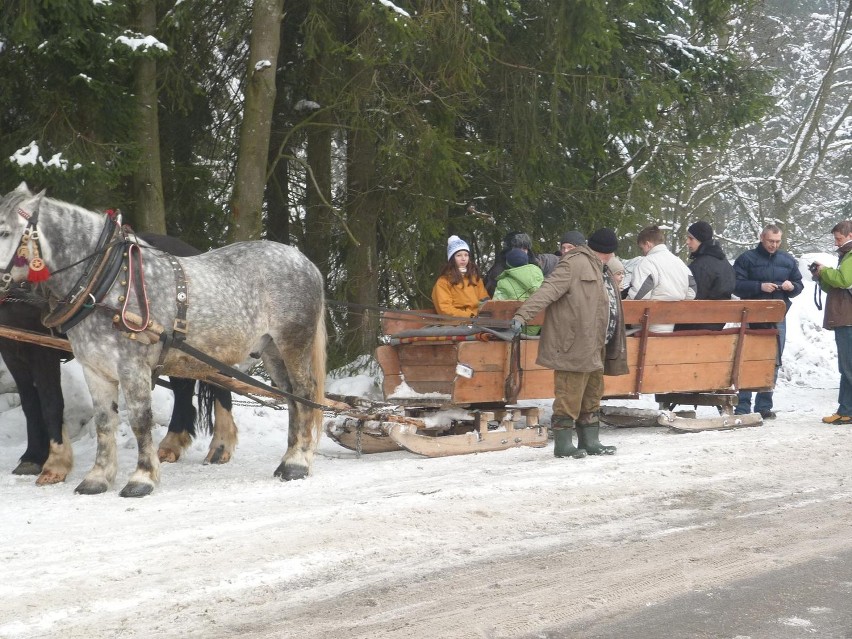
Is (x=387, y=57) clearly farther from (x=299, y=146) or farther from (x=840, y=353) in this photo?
(x=840, y=353)

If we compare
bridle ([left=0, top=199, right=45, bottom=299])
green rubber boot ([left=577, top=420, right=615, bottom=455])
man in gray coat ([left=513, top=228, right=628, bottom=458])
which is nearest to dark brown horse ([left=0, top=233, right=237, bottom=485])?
bridle ([left=0, top=199, right=45, bottom=299])

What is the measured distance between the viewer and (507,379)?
8.01 meters

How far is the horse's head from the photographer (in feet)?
19.8

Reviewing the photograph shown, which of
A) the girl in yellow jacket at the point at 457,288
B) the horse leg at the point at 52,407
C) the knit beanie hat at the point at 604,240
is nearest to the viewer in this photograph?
the horse leg at the point at 52,407

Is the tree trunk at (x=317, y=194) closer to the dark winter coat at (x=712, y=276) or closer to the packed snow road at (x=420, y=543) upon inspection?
the dark winter coat at (x=712, y=276)

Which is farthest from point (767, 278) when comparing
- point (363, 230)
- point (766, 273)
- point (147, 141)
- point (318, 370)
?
point (147, 141)

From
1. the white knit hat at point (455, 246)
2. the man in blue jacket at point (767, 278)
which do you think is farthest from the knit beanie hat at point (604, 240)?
the man in blue jacket at point (767, 278)

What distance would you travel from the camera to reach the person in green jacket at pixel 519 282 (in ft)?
28.2

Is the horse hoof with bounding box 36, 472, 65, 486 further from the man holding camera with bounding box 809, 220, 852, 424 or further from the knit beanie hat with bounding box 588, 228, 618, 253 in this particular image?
the man holding camera with bounding box 809, 220, 852, 424

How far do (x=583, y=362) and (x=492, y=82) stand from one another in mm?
5660

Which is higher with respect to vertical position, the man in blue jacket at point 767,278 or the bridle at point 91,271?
the man in blue jacket at point 767,278

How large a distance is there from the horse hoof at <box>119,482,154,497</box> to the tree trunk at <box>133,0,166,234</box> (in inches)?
171

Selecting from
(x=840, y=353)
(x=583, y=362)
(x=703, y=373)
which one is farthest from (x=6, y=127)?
(x=840, y=353)

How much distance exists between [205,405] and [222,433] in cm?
42
